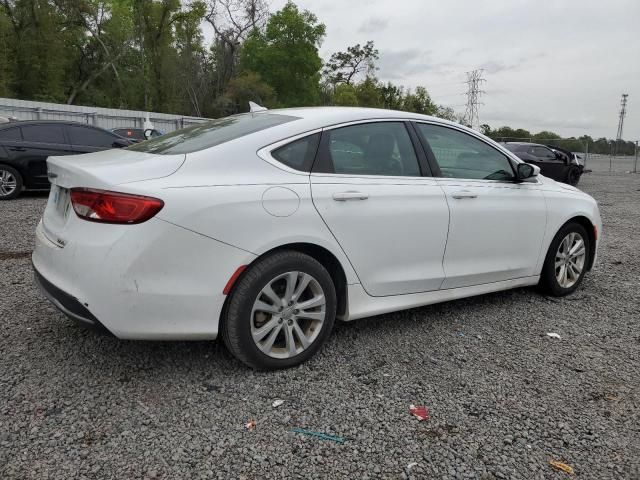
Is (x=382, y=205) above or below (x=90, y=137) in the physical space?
below

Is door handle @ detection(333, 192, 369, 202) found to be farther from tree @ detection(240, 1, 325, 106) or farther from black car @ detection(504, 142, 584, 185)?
tree @ detection(240, 1, 325, 106)

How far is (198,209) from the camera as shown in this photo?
2.67m

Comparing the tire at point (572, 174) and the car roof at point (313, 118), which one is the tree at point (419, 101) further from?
the car roof at point (313, 118)

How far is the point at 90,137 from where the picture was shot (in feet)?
32.8

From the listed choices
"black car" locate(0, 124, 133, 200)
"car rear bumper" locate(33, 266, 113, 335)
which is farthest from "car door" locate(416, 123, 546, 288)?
"black car" locate(0, 124, 133, 200)

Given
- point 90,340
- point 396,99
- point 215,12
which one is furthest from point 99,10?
point 90,340

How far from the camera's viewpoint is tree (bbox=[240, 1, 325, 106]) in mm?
55188

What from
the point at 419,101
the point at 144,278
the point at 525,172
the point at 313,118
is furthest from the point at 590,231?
Result: the point at 419,101

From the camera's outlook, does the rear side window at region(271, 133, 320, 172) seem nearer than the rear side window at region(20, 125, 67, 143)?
Yes

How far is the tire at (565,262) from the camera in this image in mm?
4582

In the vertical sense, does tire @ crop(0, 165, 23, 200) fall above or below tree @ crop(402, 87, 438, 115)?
below

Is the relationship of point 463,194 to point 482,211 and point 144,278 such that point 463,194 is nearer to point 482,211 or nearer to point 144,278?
point 482,211

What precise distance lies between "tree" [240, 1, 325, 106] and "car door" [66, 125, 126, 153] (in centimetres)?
4661

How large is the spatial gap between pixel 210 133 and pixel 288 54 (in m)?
56.2
